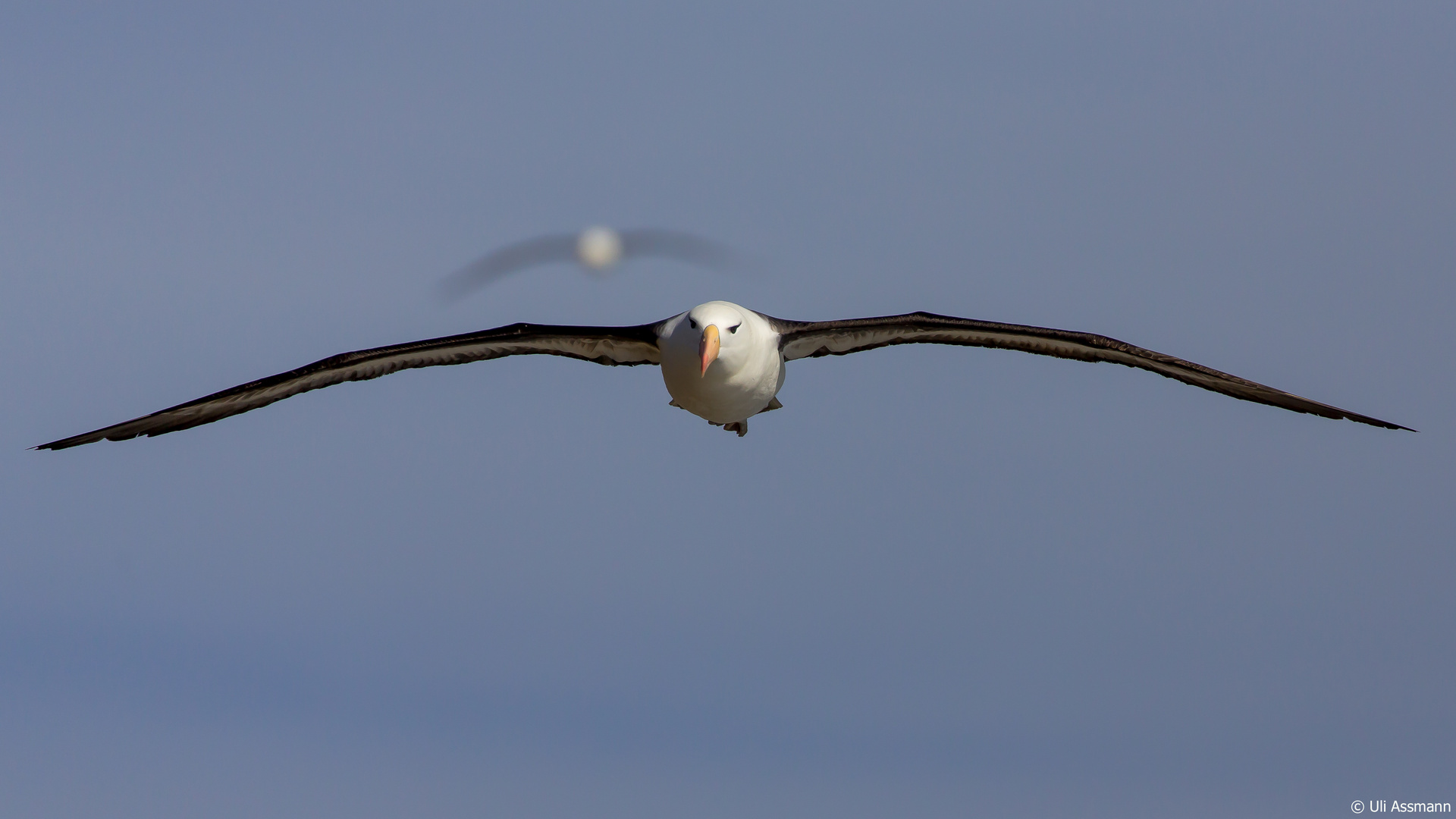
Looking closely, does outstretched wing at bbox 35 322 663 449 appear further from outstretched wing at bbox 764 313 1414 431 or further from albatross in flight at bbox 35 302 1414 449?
outstretched wing at bbox 764 313 1414 431

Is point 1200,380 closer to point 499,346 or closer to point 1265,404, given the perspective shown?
point 1265,404

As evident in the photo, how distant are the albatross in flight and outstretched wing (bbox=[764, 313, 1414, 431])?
2 cm

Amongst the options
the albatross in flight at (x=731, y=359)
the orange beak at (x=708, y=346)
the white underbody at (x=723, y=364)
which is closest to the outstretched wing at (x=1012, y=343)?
the albatross in flight at (x=731, y=359)

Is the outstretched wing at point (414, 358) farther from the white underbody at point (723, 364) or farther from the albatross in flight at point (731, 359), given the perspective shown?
the white underbody at point (723, 364)

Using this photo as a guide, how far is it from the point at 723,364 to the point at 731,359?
6.4 inches

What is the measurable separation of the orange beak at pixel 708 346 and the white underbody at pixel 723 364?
105 millimetres

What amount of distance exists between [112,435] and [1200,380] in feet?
56.3

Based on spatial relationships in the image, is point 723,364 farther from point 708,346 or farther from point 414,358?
point 414,358

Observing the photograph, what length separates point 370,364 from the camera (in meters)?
27.1

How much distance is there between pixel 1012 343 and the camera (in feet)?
90.0

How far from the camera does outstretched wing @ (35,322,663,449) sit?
26422 mm

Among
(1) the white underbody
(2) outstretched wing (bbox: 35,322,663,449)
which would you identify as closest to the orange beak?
(1) the white underbody

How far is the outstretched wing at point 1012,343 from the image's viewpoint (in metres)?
26.5

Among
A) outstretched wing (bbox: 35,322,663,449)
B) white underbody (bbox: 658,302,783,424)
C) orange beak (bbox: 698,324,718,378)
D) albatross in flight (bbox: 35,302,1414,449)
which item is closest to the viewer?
orange beak (bbox: 698,324,718,378)
